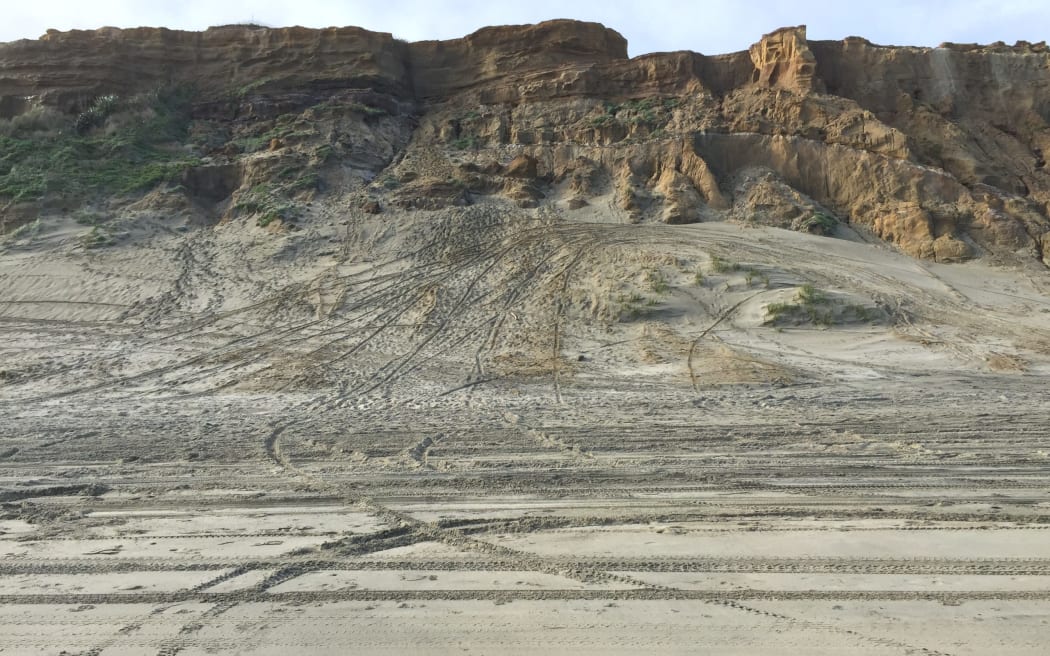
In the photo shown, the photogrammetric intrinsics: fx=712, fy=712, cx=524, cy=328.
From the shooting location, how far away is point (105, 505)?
180 inches

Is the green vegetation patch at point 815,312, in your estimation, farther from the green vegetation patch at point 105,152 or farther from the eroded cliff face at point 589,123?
the green vegetation patch at point 105,152

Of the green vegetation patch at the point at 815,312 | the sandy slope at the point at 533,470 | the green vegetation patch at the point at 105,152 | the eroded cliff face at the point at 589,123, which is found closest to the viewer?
the sandy slope at the point at 533,470

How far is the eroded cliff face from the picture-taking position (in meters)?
18.9

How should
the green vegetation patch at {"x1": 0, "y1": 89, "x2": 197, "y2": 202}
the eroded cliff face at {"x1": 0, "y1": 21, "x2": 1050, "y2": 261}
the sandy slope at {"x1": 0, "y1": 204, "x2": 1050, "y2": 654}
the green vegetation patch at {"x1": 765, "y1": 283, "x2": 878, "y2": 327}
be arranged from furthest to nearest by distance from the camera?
the green vegetation patch at {"x1": 0, "y1": 89, "x2": 197, "y2": 202} < the eroded cliff face at {"x1": 0, "y1": 21, "x2": 1050, "y2": 261} < the green vegetation patch at {"x1": 765, "y1": 283, "x2": 878, "y2": 327} < the sandy slope at {"x1": 0, "y1": 204, "x2": 1050, "y2": 654}

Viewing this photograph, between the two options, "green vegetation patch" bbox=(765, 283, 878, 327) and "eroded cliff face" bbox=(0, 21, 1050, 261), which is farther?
"eroded cliff face" bbox=(0, 21, 1050, 261)

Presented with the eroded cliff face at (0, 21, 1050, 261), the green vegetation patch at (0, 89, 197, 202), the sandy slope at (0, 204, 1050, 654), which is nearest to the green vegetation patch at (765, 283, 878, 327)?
the sandy slope at (0, 204, 1050, 654)

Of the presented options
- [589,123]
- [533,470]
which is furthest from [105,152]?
[533,470]

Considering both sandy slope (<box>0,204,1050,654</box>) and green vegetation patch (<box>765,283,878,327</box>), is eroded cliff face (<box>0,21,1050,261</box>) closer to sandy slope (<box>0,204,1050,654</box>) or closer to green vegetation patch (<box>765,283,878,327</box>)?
sandy slope (<box>0,204,1050,654</box>)

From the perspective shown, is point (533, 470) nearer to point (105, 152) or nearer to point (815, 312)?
point (815, 312)

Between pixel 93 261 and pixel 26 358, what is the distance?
258 inches

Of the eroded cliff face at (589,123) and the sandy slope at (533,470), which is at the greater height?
the eroded cliff face at (589,123)

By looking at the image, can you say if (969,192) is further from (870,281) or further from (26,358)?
(26,358)

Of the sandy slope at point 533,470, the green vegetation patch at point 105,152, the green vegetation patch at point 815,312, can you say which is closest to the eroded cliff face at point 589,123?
the green vegetation patch at point 105,152

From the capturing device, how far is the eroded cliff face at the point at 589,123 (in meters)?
18.9
